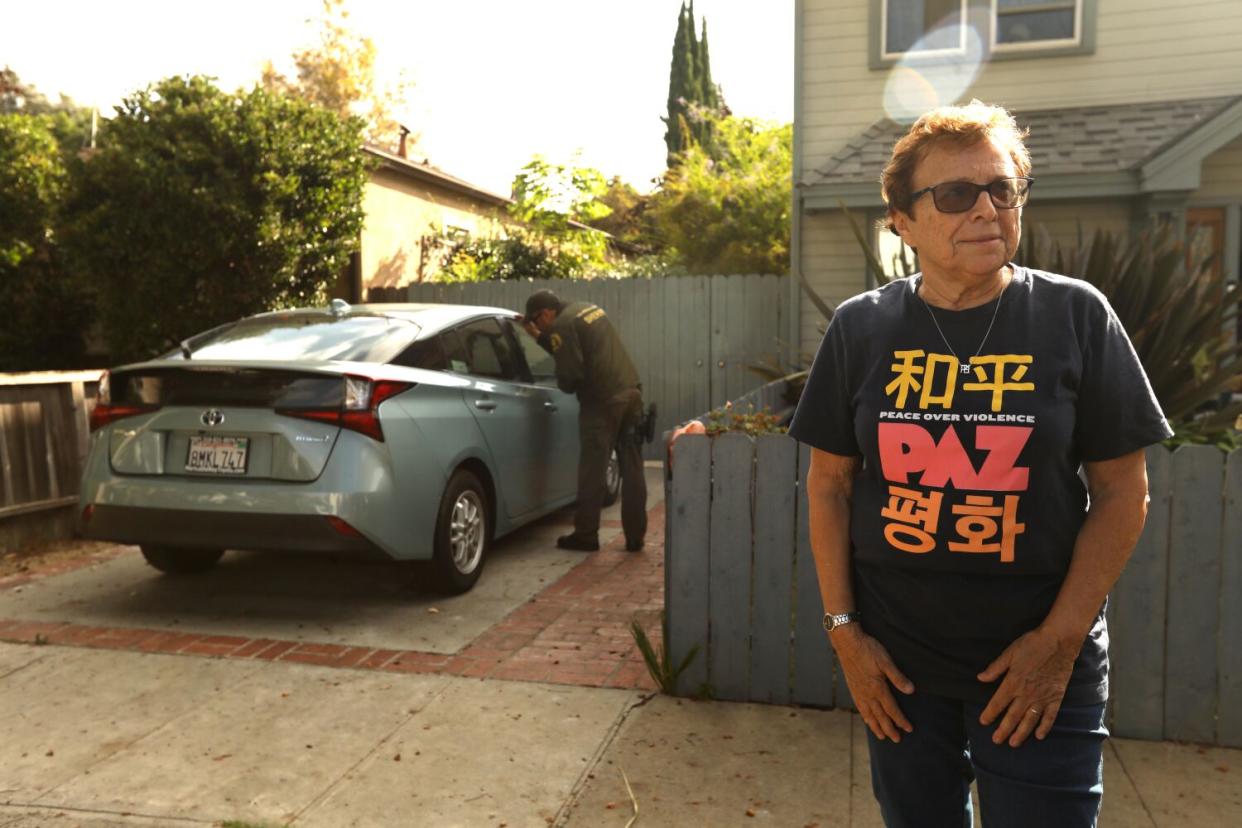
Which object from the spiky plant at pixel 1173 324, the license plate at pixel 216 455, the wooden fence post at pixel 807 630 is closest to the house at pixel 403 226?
the license plate at pixel 216 455

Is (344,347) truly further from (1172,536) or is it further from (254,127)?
(254,127)

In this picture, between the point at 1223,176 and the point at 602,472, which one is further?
the point at 1223,176

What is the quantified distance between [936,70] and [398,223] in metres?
7.98

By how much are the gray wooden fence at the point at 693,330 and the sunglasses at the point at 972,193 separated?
961 centimetres

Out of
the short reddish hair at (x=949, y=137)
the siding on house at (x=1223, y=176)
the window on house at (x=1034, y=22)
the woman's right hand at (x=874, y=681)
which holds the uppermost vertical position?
the window on house at (x=1034, y=22)

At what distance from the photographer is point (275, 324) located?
6.14 meters

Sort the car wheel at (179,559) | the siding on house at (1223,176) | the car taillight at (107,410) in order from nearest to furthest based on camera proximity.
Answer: the car taillight at (107,410) < the car wheel at (179,559) < the siding on house at (1223,176)

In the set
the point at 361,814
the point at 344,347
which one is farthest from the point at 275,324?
the point at 361,814

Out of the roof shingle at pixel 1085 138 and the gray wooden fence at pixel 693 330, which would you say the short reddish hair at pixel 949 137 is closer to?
the roof shingle at pixel 1085 138

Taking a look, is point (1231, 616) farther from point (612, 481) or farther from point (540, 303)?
point (612, 481)

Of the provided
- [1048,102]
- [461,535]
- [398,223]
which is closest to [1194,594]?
[461,535]

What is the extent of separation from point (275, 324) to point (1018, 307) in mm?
5057

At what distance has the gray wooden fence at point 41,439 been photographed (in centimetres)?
688

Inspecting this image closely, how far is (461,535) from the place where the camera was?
5.93 metres
